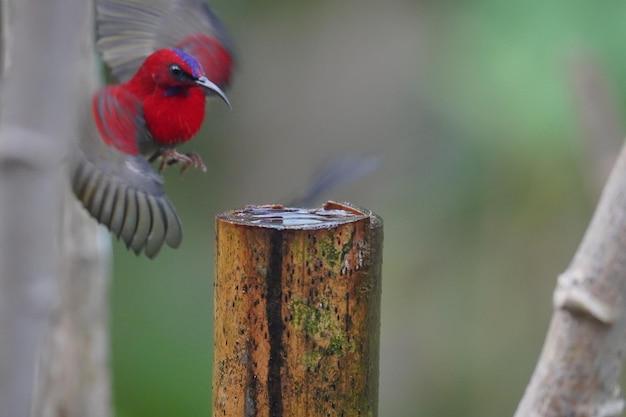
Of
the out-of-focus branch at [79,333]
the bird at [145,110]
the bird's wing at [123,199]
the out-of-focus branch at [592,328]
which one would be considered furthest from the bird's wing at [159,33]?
the out-of-focus branch at [592,328]

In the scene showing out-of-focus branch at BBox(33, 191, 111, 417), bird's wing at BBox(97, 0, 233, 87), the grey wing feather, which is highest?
bird's wing at BBox(97, 0, 233, 87)

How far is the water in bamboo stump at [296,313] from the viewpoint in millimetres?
600

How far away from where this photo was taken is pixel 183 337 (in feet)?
8.09

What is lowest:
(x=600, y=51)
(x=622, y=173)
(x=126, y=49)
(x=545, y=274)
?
(x=545, y=274)

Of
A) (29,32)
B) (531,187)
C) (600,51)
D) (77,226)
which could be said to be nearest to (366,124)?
(531,187)

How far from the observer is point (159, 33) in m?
1.01

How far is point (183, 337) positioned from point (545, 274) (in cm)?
103

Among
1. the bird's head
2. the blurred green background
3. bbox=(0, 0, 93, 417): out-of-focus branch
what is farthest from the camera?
the blurred green background

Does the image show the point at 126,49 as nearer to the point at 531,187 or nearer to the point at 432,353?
the point at 531,187

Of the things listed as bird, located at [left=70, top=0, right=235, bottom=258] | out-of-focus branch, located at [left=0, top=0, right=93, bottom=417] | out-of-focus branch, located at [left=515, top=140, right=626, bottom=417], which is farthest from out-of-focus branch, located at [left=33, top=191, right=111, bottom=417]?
out-of-focus branch, located at [left=0, top=0, right=93, bottom=417]

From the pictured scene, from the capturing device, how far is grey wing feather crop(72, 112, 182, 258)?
2.53 ft

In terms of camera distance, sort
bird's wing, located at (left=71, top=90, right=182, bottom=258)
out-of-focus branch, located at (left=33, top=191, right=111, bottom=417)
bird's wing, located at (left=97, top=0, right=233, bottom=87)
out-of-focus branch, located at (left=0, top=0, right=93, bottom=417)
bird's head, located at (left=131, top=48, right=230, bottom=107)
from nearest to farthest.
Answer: out-of-focus branch, located at (left=0, top=0, right=93, bottom=417)
bird's wing, located at (left=71, top=90, right=182, bottom=258)
bird's head, located at (left=131, top=48, right=230, bottom=107)
bird's wing, located at (left=97, top=0, right=233, bottom=87)
out-of-focus branch, located at (left=33, top=191, right=111, bottom=417)

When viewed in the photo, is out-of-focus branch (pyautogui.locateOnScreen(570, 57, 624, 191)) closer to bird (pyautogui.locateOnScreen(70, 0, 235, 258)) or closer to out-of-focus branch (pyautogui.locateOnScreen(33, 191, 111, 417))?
bird (pyautogui.locateOnScreen(70, 0, 235, 258))

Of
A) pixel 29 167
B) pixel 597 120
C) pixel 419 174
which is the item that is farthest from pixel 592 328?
pixel 419 174
